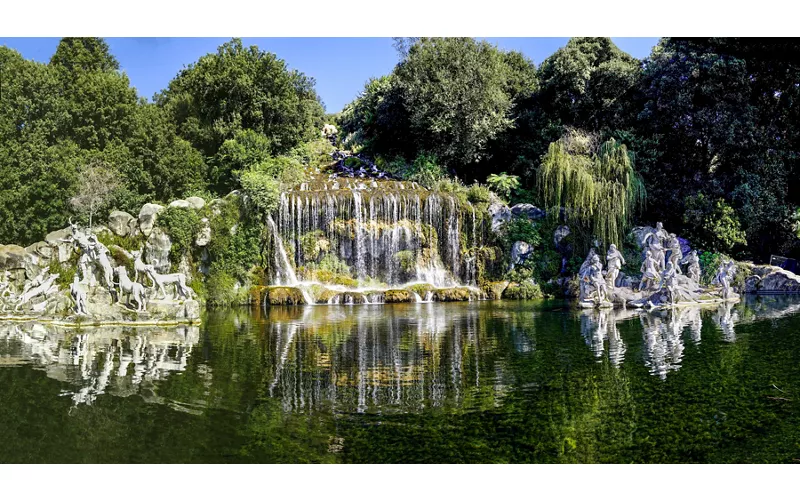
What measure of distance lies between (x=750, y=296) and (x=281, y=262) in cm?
1628

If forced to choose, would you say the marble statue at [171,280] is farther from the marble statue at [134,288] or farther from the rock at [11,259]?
the rock at [11,259]

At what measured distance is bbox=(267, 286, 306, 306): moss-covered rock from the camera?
22109 mm

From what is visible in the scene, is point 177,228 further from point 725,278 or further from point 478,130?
point 725,278

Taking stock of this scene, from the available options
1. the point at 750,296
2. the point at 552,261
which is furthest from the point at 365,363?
the point at 750,296

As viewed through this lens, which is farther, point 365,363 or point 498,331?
point 498,331

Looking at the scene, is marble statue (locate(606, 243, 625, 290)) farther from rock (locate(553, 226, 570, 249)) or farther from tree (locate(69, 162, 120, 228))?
tree (locate(69, 162, 120, 228))

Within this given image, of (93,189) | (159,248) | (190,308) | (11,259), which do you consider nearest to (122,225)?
(159,248)

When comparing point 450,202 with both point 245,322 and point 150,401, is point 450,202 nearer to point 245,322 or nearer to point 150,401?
point 245,322

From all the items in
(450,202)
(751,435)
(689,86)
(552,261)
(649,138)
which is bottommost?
(751,435)

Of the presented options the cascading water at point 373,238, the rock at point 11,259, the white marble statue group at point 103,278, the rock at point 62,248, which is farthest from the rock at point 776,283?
the rock at point 11,259

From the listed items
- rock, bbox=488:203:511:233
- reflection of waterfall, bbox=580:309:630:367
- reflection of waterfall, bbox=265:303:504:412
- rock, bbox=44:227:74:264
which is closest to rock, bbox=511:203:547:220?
rock, bbox=488:203:511:233

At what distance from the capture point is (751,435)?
23.2 ft

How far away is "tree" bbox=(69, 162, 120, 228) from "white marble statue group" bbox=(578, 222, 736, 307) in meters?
17.6

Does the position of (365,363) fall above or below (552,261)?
below
